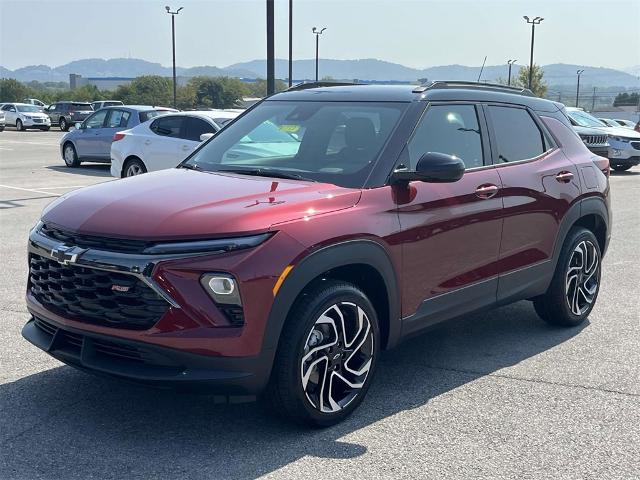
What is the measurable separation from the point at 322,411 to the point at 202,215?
3.90ft

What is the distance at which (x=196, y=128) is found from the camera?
44.0 ft

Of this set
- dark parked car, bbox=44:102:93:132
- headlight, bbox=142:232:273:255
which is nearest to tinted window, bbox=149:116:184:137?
headlight, bbox=142:232:273:255

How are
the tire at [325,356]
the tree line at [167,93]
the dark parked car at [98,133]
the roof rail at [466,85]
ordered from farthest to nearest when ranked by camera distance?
the tree line at [167,93] → the dark parked car at [98,133] → the roof rail at [466,85] → the tire at [325,356]

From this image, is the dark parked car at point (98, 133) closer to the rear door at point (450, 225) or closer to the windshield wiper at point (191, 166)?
the windshield wiper at point (191, 166)

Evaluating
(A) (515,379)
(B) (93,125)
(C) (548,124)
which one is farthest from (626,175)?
(A) (515,379)

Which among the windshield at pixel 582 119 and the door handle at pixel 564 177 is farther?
the windshield at pixel 582 119

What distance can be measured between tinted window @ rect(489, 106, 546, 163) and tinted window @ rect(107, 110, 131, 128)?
44.4 ft

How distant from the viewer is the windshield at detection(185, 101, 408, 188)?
15.0 feet

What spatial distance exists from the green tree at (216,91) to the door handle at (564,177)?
62.6m

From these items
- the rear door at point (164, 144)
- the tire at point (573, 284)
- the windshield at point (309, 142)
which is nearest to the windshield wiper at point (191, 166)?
the windshield at point (309, 142)

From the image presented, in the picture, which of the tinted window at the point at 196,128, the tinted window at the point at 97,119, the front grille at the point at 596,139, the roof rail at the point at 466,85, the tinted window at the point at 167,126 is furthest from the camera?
the tinted window at the point at 97,119

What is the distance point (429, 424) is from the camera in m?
4.18

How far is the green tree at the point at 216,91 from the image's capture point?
68.0 m

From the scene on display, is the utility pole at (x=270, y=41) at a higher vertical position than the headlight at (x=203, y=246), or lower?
higher
